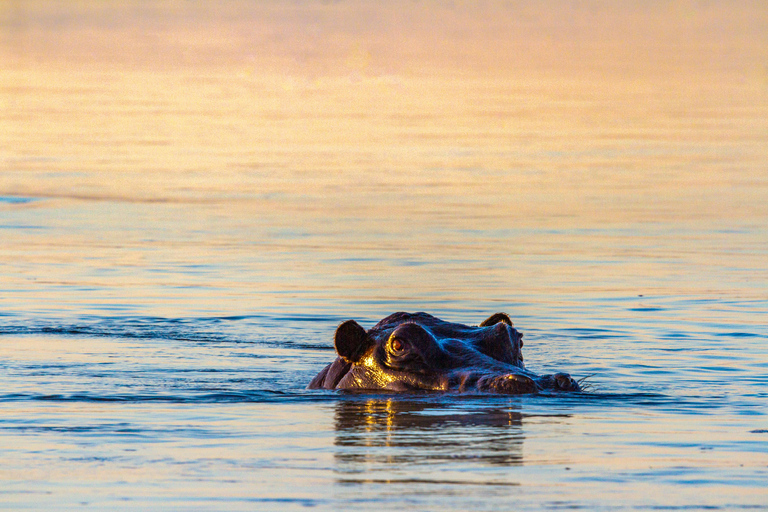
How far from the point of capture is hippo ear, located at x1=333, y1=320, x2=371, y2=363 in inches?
498

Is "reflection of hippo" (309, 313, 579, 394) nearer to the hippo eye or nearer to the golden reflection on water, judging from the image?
the hippo eye

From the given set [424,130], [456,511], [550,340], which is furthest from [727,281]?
[424,130]

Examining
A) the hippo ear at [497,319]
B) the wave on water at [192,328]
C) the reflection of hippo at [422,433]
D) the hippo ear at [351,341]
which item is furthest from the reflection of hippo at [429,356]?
A: the wave on water at [192,328]

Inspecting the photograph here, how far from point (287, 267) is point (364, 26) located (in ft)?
266

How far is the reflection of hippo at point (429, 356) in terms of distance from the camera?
12.1m

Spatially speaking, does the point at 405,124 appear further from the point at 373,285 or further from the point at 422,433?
the point at 422,433

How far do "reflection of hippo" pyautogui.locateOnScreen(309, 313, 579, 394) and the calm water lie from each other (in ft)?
0.74

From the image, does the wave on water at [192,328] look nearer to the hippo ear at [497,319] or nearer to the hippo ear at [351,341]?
the hippo ear at [497,319]

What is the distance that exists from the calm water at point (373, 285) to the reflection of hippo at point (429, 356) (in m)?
0.23

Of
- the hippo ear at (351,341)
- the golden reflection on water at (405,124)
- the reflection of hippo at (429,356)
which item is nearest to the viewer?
the reflection of hippo at (429,356)

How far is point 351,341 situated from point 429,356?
0.68 m

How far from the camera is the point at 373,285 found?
66.0 feet

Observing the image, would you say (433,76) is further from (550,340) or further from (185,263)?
(550,340)

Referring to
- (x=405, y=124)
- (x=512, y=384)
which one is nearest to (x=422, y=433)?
(x=512, y=384)
